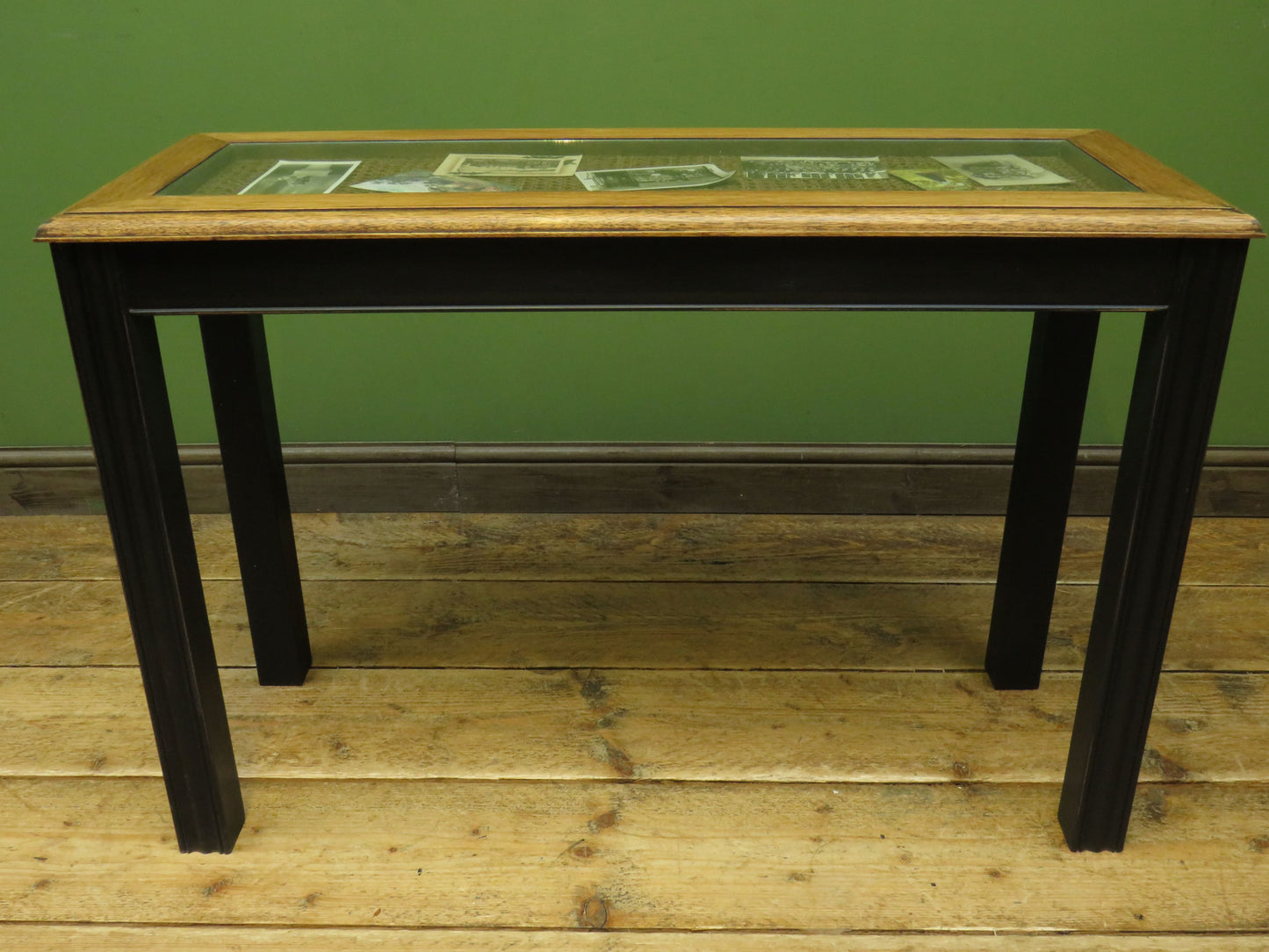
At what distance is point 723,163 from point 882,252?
0.29m

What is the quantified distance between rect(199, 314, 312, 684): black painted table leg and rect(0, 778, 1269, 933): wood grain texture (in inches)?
9.1

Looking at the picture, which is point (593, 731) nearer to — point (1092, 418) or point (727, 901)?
point (727, 901)

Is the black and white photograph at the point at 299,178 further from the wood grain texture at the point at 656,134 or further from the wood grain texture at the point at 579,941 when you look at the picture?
the wood grain texture at the point at 579,941

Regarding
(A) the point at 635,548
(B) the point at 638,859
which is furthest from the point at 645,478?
(B) the point at 638,859

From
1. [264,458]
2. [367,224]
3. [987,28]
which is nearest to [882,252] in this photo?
[367,224]

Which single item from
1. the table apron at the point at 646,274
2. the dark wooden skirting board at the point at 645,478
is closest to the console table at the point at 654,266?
the table apron at the point at 646,274

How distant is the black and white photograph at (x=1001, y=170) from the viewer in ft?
3.64

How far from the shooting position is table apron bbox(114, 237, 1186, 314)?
100 centimetres

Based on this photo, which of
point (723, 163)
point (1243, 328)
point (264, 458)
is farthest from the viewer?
point (1243, 328)

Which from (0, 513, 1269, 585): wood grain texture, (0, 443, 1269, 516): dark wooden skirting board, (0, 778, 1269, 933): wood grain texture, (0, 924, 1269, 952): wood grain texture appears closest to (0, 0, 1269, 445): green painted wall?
(0, 443, 1269, 516): dark wooden skirting board

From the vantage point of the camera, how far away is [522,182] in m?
1.13

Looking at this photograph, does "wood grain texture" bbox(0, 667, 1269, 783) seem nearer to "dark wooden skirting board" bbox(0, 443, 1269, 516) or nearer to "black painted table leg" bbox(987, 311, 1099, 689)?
"black painted table leg" bbox(987, 311, 1099, 689)

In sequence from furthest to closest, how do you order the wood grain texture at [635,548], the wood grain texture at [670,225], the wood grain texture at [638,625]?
the wood grain texture at [635,548]
the wood grain texture at [638,625]
the wood grain texture at [670,225]

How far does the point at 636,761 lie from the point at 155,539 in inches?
24.7
